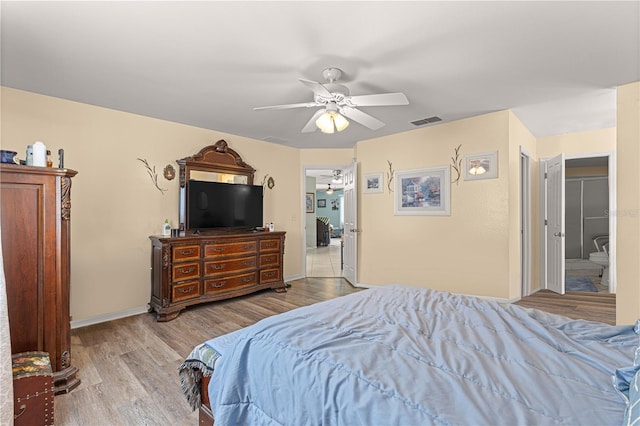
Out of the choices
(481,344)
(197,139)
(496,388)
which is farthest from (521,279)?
(197,139)

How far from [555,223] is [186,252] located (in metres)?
5.35

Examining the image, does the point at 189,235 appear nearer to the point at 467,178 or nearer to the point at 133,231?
the point at 133,231

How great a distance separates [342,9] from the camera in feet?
6.07

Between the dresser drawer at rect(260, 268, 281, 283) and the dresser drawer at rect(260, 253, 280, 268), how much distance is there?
93 mm

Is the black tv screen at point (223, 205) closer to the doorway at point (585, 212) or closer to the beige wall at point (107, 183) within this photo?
the beige wall at point (107, 183)

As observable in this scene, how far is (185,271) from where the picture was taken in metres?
3.68

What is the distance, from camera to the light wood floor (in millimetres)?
1907

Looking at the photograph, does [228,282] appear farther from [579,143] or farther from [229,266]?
[579,143]

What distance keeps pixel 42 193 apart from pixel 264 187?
3259 millimetres

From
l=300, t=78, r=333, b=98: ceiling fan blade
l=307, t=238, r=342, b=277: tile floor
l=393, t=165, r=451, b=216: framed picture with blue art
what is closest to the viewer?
l=300, t=78, r=333, b=98: ceiling fan blade

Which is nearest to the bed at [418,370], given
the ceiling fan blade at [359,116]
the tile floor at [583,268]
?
the ceiling fan blade at [359,116]

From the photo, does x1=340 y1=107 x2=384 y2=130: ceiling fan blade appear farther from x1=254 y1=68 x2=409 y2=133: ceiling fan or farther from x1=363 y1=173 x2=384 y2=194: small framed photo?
x1=363 y1=173 x2=384 y2=194: small framed photo

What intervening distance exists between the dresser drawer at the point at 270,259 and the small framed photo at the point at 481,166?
299cm

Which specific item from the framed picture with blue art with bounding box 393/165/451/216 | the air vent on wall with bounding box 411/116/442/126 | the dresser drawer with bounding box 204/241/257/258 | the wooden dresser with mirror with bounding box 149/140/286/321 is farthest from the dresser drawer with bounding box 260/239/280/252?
the air vent on wall with bounding box 411/116/442/126
